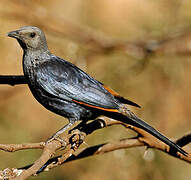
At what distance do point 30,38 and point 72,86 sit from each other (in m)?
0.65

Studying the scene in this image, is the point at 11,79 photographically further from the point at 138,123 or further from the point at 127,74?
the point at 127,74

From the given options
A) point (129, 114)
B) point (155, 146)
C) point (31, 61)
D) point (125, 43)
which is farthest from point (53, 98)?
point (125, 43)

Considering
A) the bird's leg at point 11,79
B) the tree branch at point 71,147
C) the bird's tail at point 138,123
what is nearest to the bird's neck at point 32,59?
the bird's leg at point 11,79

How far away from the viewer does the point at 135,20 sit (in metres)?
7.42

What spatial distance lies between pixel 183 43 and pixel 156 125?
1.51m

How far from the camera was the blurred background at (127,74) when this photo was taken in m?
6.35

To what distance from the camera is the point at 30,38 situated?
12.9ft

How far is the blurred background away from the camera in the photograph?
635cm

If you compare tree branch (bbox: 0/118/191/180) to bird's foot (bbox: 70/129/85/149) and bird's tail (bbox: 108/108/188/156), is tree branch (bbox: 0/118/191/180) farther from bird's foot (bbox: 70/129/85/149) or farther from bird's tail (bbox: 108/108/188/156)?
bird's tail (bbox: 108/108/188/156)

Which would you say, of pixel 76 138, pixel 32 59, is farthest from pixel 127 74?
pixel 76 138

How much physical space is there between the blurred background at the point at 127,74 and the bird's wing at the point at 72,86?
227 centimetres

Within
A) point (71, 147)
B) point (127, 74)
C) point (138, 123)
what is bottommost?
point (127, 74)

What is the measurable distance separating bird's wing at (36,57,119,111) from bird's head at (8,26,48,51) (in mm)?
207

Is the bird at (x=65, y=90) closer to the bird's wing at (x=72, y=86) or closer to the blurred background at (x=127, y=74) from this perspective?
the bird's wing at (x=72, y=86)
